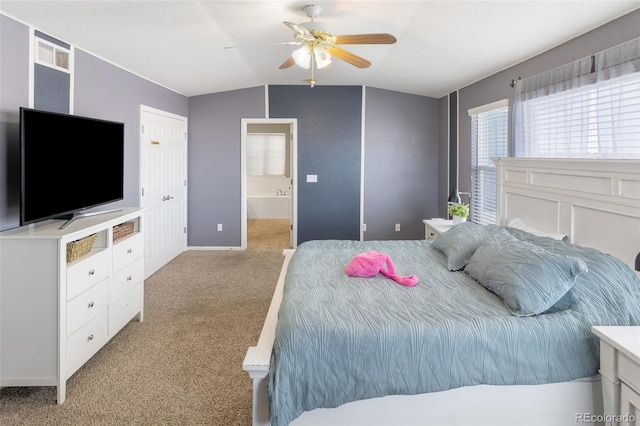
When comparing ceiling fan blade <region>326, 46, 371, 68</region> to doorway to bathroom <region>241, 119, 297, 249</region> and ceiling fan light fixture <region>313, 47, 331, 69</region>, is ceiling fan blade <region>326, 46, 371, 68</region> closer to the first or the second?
ceiling fan light fixture <region>313, 47, 331, 69</region>

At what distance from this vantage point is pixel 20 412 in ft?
7.07

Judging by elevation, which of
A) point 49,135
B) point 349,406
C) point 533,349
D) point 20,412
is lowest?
point 20,412

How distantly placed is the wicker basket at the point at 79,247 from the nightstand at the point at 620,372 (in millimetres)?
2792

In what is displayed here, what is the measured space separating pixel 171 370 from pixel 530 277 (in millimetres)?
2227

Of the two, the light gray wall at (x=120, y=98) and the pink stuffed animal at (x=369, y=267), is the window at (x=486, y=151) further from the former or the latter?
the light gray wall at (x=120, y=98)

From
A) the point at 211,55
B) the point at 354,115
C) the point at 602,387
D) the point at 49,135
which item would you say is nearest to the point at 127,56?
the point at 211,55

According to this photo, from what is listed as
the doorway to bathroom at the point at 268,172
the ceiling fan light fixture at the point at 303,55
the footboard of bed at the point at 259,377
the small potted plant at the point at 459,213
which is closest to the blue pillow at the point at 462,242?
the small potted plant at the point at 459,213

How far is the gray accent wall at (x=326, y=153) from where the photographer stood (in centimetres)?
608

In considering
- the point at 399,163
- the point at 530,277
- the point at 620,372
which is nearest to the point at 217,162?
the point at 399,163

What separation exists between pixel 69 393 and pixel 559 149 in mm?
3795

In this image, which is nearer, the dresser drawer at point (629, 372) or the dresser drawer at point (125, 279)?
the dresser drawer at point (629, 372)

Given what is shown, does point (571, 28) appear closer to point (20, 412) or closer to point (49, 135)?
point (49, 135)

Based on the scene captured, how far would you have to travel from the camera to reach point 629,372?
4.98 feet

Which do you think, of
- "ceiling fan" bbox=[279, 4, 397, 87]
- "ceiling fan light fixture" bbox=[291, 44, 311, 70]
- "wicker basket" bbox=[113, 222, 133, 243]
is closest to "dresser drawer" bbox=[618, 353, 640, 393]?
"ceiling fan" bbox=[279, 4, 397, 87]
